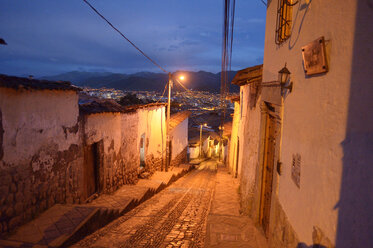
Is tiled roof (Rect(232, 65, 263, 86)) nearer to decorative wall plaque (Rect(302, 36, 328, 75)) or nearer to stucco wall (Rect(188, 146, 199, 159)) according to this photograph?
decorative wall plaque (Rect(302, 36, 328, 75))

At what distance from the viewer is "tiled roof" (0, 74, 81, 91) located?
4.67 metres

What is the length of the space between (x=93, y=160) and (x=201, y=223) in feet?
11.6

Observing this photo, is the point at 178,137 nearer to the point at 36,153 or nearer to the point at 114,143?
the point at 114,143

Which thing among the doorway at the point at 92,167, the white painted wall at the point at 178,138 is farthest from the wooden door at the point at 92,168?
the white painted wall at the point at 178,138

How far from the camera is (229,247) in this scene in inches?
192

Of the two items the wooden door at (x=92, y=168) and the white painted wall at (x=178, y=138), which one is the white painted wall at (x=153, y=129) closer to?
the white painted wall at (x=178, y=138)

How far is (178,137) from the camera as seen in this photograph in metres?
19.3

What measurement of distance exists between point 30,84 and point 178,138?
1452cm

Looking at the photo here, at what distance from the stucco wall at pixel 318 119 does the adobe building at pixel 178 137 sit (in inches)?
501

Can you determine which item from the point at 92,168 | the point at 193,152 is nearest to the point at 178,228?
the point at 92,168

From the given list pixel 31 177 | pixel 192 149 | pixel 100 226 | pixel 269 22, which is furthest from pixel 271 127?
pixel 192 149

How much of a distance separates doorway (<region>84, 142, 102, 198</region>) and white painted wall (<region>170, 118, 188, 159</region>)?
9281 mm

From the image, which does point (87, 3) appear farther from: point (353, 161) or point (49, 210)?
point (353, 161)

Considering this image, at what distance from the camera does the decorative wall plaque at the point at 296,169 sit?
312cm
